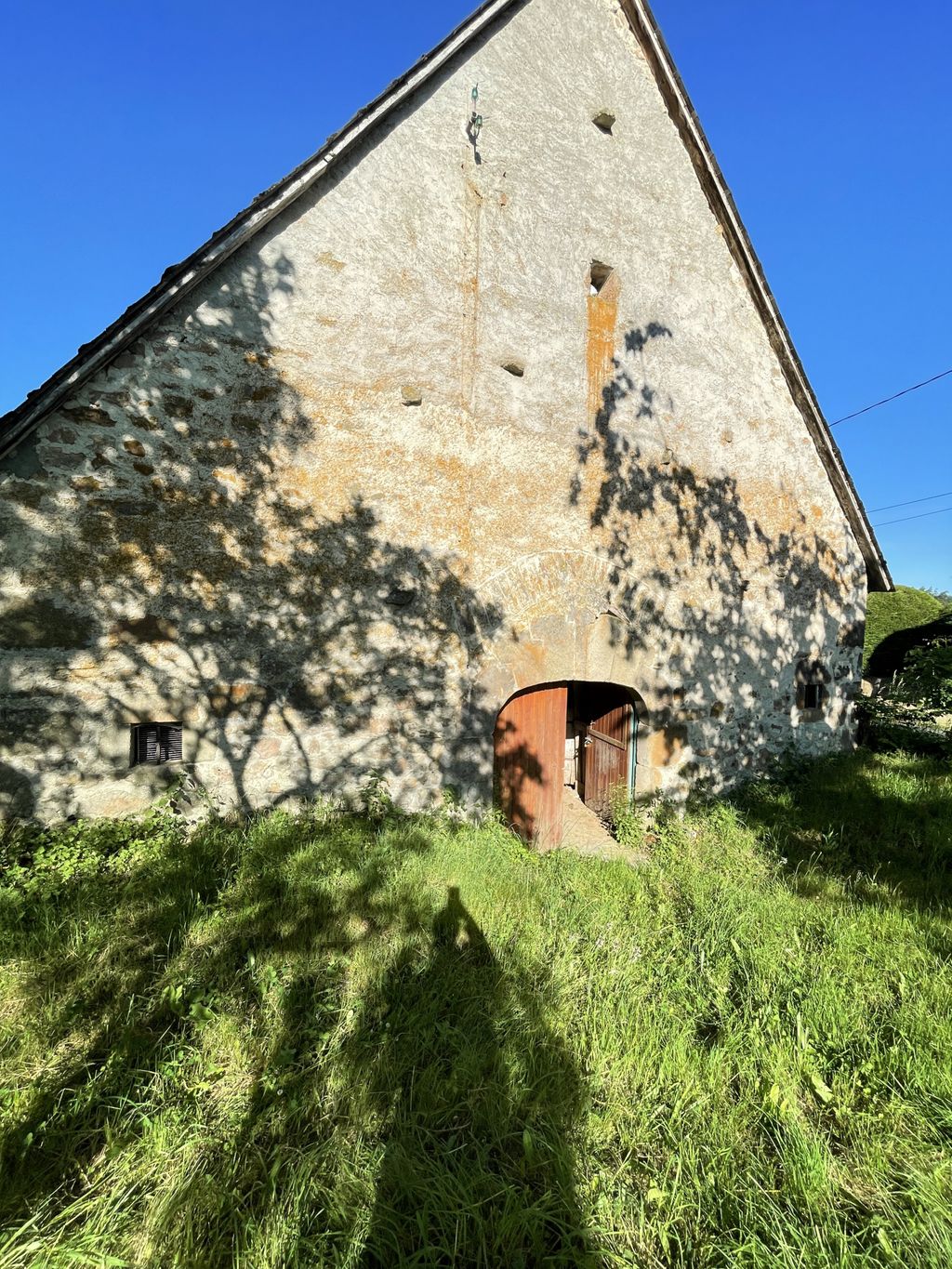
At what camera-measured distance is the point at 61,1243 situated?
157cm

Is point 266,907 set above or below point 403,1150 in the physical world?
above

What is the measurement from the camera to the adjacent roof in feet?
11.5

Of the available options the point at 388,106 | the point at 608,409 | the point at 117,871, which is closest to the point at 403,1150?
the point at 117,871

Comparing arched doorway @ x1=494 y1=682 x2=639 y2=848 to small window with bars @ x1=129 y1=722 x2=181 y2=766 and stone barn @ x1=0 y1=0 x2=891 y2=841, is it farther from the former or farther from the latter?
small window with bars @ x1=129 y1=722 x2=181 y2=766

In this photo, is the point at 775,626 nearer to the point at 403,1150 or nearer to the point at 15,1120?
the point at 403,1150

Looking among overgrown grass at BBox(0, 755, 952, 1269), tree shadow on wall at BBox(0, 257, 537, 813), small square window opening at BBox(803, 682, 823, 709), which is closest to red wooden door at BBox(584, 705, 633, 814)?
tree shadow on wall at BBox(0, 257, 537, 813)

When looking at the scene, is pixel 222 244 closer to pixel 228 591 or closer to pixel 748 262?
pixel 228 591

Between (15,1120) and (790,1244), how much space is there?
259cm

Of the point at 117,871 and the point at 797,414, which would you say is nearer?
the point at 117,871

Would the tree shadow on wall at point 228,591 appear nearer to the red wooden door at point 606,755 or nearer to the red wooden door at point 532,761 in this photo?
the red wooden door at point 532,761

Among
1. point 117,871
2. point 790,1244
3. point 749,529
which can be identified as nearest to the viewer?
point 790,1244

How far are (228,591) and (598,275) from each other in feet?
15.0

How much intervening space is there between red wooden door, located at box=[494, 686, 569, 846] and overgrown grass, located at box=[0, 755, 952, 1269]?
1393 mm

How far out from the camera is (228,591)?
3936 millimetres
